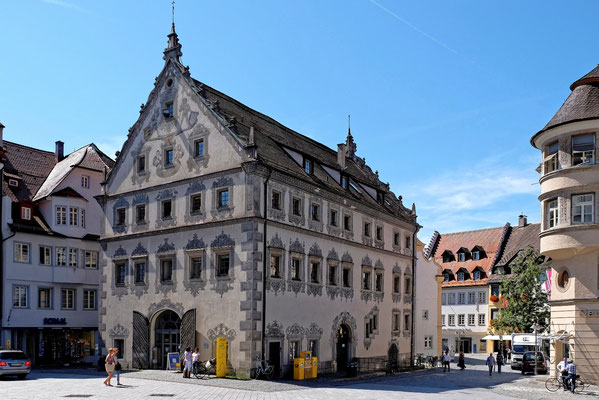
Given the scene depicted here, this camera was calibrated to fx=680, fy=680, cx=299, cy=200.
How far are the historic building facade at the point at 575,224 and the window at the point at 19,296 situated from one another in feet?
120

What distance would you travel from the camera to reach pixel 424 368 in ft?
184

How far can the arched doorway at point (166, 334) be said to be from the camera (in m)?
42.1

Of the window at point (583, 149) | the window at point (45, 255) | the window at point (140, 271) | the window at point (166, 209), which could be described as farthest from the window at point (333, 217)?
the window at point (45, 255)

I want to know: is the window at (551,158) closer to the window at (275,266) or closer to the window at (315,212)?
the window at (315,212)

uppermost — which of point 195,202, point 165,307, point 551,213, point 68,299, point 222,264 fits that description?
point 195,202

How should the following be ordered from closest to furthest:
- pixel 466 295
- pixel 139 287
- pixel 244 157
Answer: pixel 244 157
pixel 139 287
pixel 466 295

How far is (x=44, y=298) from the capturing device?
52125 millimetres

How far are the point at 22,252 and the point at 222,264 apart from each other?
759 inches

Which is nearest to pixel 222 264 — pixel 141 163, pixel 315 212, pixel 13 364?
pixel 315 212

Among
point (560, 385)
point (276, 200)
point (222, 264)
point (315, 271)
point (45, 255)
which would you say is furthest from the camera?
point (45, 255)

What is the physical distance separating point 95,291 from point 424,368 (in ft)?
90.9

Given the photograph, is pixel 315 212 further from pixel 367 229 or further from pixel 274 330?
pixel 274 330

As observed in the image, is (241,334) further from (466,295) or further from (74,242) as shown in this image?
(466,295)

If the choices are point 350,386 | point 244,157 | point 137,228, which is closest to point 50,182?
point 137,228
